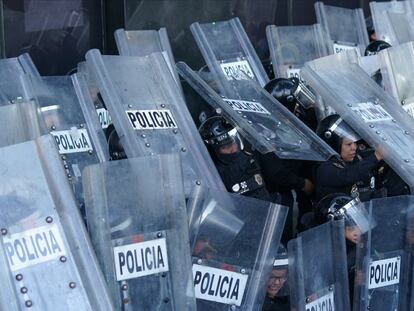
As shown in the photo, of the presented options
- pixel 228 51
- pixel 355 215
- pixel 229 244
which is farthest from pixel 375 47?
pixel 229 244

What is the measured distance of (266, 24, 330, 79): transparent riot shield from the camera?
31.2 ft

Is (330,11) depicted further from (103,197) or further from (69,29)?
(103,197)

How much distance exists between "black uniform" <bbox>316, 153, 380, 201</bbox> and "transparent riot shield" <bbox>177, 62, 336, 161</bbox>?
53 centimetres

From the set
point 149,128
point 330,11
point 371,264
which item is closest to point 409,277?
point 371,264

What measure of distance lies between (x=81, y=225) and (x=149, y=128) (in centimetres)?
130

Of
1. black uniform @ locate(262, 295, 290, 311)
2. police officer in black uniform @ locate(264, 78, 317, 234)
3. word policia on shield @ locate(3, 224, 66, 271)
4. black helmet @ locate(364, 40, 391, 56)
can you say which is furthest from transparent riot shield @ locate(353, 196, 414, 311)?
black helmet @ locate(364, 40, 391, 56)

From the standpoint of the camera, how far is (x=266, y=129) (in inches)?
275

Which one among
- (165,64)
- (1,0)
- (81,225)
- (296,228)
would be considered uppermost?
(1,0)

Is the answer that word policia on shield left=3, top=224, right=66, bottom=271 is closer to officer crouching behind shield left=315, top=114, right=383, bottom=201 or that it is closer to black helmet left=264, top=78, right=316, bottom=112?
officer crouching behind shield left=315, top=114, right=383, bottom=201

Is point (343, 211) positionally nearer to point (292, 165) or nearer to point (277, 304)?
point (277, 304)

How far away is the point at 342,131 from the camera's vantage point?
762 cm

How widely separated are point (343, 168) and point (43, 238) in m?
2.96

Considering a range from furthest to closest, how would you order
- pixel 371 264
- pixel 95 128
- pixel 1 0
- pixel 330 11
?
pixel 330 11, pixel 1 0, pixel 95 128, pixel 371 264

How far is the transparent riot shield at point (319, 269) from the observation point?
593 centimetres
